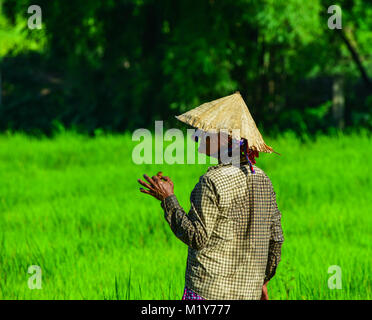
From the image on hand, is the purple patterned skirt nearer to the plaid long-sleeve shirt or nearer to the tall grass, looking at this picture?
the plaid long-sleeve shirt

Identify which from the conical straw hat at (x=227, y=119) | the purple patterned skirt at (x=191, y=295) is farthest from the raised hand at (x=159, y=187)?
the purple patterned skirt at (x=191, y=295)

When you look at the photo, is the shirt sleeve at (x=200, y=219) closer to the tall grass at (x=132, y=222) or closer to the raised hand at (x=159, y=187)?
the raised hand at (x=159, y=187)

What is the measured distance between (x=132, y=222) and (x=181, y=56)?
28.8 ft

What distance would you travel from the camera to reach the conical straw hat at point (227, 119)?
2.90m

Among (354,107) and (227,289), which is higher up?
(354,107)

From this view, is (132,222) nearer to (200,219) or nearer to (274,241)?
(274,241)

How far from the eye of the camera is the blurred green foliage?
51.3ft

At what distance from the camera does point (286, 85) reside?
67.1 ft

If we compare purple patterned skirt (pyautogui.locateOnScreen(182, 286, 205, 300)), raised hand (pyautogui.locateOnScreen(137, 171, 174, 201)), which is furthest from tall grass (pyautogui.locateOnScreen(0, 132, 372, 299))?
raised hand (pyautogui.locateOnScreen(137, 171, 174, 201))

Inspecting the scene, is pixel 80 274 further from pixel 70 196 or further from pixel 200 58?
pixel 200 58

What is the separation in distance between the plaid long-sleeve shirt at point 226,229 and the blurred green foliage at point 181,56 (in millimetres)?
11913
